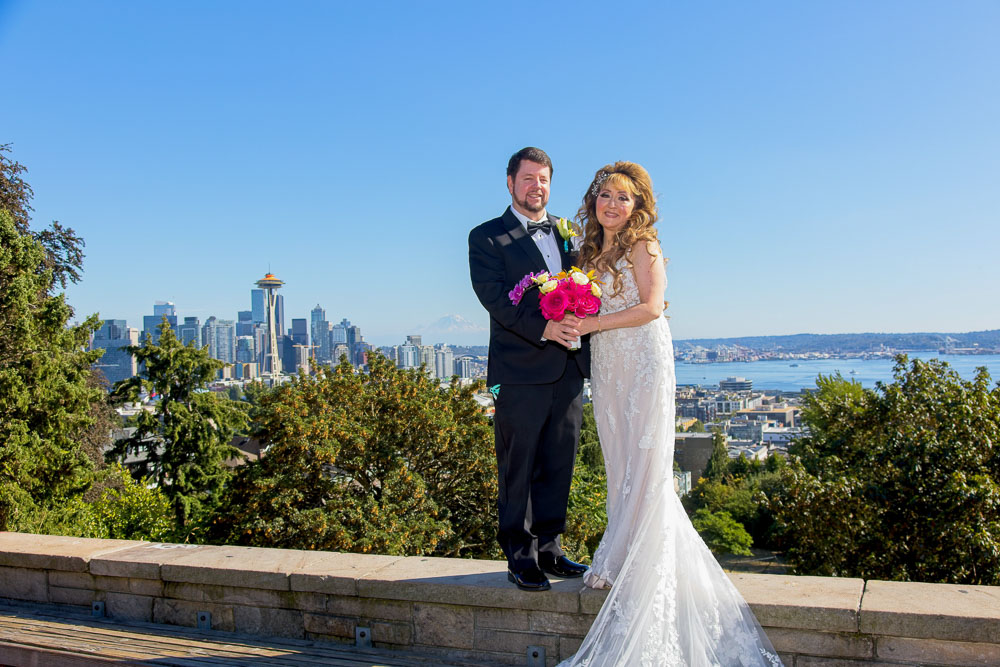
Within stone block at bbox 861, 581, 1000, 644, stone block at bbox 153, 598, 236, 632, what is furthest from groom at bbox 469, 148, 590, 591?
stone block at bbox 153, 598, 236, 632

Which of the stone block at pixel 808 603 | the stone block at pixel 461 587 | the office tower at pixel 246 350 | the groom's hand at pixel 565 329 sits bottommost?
the office tower at pixel 246 350

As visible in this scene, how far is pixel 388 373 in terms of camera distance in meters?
16.6

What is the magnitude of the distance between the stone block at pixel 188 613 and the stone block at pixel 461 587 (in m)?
0.86

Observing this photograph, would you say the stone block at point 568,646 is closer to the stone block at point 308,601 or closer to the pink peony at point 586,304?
the stone block at point 308,601

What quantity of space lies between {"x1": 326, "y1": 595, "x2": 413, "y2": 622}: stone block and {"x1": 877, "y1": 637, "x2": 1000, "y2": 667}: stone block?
2.07 metres

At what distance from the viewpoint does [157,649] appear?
3545mm

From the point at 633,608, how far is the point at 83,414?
31.7 ft

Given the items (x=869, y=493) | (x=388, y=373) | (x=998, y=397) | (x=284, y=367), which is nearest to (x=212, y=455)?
(x=388, y=373)

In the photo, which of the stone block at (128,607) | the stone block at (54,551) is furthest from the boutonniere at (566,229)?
the stone block at (54,551)

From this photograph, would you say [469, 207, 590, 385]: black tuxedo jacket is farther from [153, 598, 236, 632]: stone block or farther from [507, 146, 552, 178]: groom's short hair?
[153, 598, 236, 632]: stone block

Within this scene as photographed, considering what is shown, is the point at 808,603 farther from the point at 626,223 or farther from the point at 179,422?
the point at 179,422

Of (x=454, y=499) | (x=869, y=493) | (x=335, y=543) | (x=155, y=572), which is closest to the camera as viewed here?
(x=155, y=572)

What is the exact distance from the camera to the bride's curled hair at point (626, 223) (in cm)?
331

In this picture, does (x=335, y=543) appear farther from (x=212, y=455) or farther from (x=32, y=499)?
(x=212, y=455)
